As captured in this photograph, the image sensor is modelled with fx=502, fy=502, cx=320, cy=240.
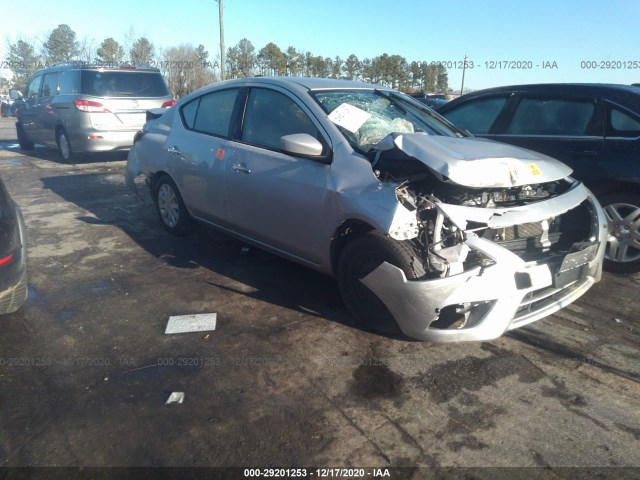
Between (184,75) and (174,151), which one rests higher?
(184,75)

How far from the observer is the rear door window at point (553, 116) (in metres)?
4.70

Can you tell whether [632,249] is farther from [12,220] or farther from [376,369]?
[12,220]

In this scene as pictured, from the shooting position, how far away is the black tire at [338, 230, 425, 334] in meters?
3.08

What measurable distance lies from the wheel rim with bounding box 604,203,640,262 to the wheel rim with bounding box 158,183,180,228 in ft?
13.8

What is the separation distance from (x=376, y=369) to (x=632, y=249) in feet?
9.42

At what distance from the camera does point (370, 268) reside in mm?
3336

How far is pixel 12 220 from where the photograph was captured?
11.3 ft

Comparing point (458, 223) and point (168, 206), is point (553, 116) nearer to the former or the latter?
point (458, 223)

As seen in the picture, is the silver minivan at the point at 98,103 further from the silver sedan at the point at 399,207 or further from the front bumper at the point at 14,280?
the front bumper at the point at 14,280

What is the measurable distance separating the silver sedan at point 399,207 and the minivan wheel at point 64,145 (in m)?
7.18

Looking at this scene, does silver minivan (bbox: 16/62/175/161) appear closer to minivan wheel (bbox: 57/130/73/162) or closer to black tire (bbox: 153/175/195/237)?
minivan wheel (bbox: 57/130/73/162)

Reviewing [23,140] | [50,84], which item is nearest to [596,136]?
[50,84]

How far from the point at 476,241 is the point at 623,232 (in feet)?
7.30

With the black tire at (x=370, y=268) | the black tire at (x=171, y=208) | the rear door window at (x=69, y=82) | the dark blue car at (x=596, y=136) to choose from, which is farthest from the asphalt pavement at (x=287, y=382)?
the rear door window at (x=69, y=82)
